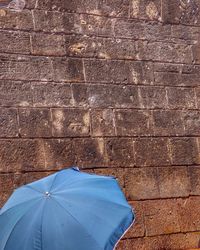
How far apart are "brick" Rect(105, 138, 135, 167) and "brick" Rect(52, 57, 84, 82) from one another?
794 millimetres

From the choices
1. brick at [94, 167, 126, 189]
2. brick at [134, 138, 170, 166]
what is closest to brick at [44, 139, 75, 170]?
brick at [94, 167, 126, 189]

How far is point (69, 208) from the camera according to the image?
11.4 feet

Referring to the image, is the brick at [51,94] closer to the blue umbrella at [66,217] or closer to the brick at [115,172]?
the brick at [115,172]

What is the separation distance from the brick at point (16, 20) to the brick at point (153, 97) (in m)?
1.50

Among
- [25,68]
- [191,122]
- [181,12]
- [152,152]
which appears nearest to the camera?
[25,68]

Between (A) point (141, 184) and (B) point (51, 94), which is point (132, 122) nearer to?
(A) point (141, 184)

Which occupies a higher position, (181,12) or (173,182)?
(181,12)

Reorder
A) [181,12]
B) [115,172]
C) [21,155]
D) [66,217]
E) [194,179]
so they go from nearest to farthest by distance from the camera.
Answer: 1. [66,217]
2. [21,155]
3. [115,172]
4. [194,179]
5. [181,12]

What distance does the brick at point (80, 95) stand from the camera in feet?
18.7

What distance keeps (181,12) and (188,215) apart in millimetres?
2529

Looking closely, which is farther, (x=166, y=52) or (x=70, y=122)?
(x=166, y=52)

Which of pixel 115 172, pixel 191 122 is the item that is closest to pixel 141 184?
pixel 115 172

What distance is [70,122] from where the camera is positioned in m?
5.60

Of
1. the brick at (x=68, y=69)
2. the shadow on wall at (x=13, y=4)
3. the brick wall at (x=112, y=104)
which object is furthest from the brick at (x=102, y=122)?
the shadow on wall at (x=13, y=4)
